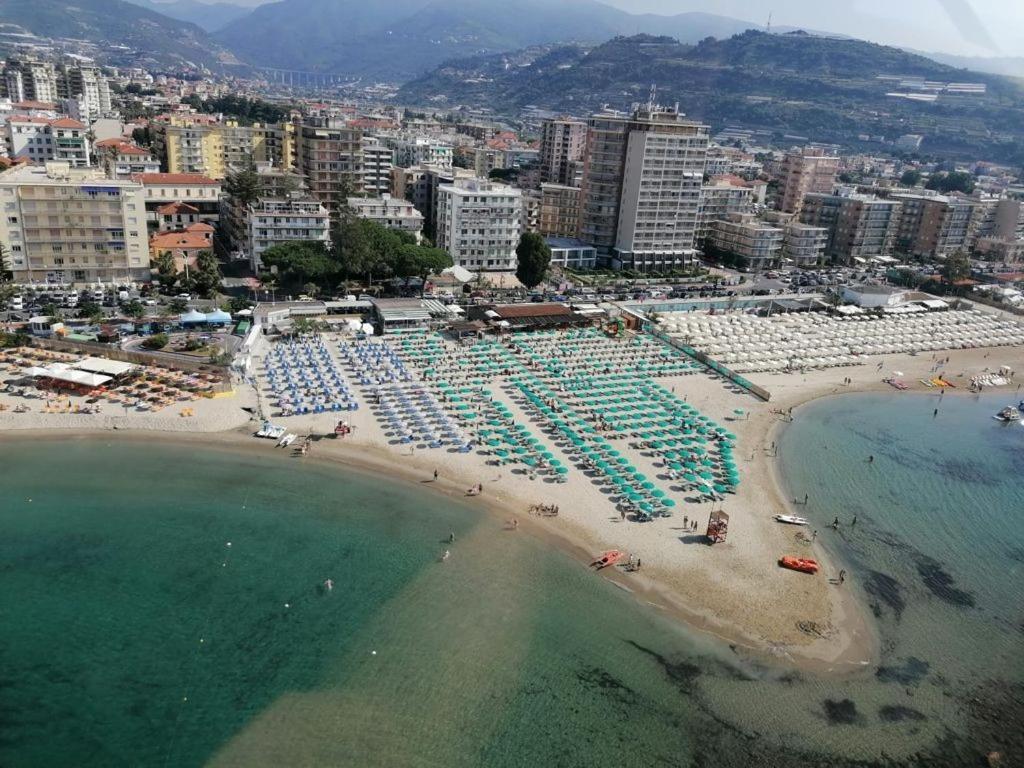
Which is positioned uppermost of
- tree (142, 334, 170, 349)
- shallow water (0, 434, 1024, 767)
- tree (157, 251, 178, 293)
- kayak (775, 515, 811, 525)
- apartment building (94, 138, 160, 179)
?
apartment building (94, 138, 160, 179)

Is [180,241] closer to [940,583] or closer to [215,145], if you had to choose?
[215,145]

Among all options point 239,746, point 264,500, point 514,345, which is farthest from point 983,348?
point 239,746

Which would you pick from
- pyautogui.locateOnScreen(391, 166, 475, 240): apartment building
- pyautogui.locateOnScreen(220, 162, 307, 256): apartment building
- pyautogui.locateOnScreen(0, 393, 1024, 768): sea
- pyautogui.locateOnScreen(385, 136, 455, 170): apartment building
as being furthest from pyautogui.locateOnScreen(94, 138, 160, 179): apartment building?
pyautogui.locateOnScreen(0, 393, 1024, 768): sea

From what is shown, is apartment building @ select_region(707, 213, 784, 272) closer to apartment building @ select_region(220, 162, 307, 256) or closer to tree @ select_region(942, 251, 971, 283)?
tree @ select_region(942, 251, 971, 283)

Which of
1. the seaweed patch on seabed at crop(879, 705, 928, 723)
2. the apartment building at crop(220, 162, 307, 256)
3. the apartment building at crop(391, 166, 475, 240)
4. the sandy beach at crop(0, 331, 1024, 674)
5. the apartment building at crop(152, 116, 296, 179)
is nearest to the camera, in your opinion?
the seaweed patch on seabed at crop(879, 705, 928, 723)

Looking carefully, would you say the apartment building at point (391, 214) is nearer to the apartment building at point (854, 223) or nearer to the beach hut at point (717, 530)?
the beach hut at point (717, 530)

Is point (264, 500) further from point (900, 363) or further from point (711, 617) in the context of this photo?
point (900, 363)
